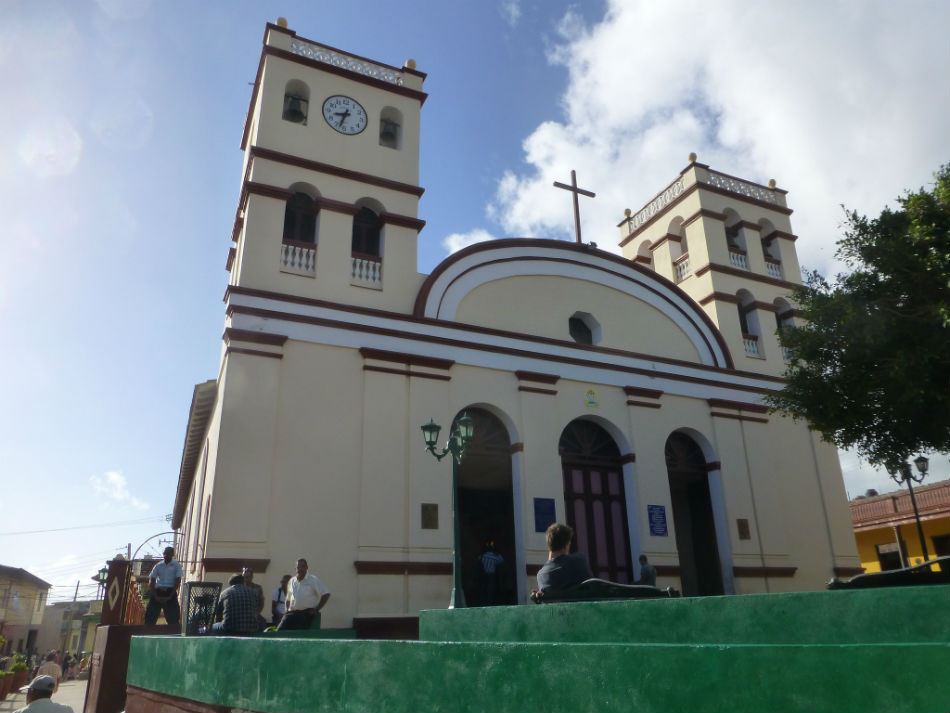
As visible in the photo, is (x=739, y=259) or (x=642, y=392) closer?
(x=642, y=392)

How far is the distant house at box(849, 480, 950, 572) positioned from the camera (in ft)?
68.0

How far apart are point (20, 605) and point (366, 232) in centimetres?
4111

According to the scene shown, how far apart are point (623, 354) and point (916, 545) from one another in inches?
515

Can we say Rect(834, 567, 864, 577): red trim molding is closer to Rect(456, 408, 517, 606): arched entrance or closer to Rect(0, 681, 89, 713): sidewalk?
Rect(456, 408, 517, 606): arched entrance

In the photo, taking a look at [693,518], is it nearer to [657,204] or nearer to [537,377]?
[537,377]

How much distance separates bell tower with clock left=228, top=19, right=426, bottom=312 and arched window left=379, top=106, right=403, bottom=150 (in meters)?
0.02

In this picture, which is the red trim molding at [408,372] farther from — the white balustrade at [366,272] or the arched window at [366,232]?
the arched window at [366,232]

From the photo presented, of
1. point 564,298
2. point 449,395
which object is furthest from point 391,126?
point 449,395

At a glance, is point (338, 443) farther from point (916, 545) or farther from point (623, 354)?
point (916, 545)

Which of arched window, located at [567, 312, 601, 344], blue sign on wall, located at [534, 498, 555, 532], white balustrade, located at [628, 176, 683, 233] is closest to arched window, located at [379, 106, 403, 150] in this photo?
arched window, located at [567, 312, 601, 344]

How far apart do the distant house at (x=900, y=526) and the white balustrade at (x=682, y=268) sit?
9737 millimetres

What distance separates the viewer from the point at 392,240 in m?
14.7

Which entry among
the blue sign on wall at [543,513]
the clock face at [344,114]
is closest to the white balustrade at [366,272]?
the clock face at [344,114]

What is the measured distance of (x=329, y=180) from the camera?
14.5 metres
